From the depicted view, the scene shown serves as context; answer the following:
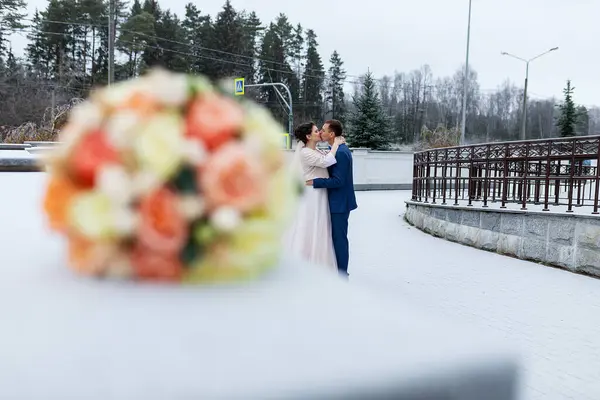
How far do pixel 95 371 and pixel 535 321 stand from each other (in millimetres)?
4981

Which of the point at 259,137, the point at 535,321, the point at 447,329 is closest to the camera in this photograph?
the point at 447,329

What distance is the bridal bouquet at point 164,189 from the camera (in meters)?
0.95

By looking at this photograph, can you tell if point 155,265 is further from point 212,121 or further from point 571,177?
point 571,177

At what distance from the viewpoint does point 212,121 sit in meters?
1.03

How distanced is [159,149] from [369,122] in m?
33.4

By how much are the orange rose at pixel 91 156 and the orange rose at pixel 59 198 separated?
3 centimetres

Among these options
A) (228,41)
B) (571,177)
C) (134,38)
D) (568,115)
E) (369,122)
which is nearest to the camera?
(571,177)

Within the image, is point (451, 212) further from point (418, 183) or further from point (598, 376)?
point (598, 376)

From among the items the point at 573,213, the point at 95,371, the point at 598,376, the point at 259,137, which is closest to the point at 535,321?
the point at 598,376

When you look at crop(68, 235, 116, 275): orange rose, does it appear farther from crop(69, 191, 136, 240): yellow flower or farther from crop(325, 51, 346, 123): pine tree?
crop(325, 51, 346, 123): pine tree

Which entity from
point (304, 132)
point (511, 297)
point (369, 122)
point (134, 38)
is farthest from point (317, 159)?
point (134, 38)

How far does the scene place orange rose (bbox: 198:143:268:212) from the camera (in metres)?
0.97

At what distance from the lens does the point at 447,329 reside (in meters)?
0.80

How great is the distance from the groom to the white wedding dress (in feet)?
0.19
